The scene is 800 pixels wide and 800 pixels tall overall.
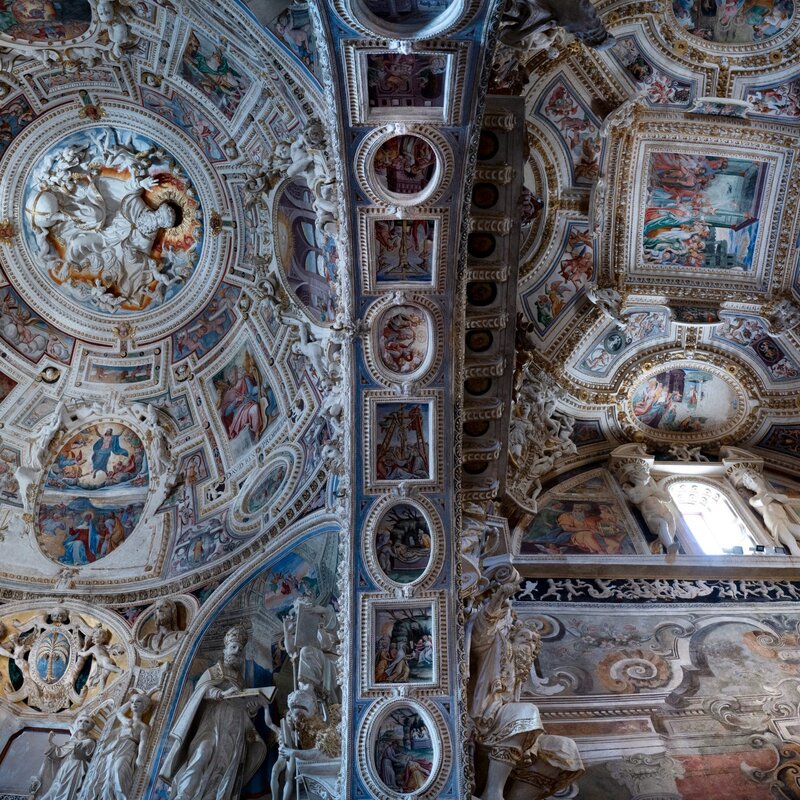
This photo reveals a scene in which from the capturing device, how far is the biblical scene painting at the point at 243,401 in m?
13.5

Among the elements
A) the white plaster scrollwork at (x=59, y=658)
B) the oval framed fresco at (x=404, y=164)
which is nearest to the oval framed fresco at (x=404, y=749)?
the white plaster scrollwork at (x=59, y=658)

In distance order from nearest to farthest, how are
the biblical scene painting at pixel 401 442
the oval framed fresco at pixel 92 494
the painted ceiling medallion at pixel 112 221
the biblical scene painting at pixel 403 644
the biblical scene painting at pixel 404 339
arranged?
the biblical scene painting at pixel 403 644 < the biblical scene painting at pixel 404 339 < the biblical scene painting at pixel 401 442 < the oval framed fresco at pixel 92 494 < the painted ceiling medallion at pixel 112 221

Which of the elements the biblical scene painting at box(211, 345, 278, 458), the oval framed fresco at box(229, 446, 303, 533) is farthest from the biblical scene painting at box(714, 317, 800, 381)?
the biblical scene painting at box(211, 345, 278, 458)

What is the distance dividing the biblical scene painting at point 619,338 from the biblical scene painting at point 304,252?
20.2ft

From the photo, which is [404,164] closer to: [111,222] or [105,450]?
[111,222]

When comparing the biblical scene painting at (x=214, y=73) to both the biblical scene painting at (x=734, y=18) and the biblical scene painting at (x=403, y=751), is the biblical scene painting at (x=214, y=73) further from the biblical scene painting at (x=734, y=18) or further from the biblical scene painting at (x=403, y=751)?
the biblical scene painting at (x=403, y=751)

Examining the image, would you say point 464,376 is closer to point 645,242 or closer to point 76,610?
point 645,242

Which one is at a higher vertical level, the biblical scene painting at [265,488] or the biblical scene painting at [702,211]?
the biblical scene painting at [702,211]

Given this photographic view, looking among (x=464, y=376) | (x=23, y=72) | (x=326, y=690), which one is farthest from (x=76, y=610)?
(x=23, y=72)

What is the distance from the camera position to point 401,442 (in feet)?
34.2

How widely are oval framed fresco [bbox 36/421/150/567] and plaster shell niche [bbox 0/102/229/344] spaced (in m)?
2.18

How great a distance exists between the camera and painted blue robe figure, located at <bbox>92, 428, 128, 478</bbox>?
14.4 metres

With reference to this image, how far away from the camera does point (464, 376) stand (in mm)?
10516

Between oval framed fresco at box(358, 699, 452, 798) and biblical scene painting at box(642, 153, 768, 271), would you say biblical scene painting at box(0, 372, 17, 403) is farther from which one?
biblical scene painting at box(642, 153, 768, 271)
